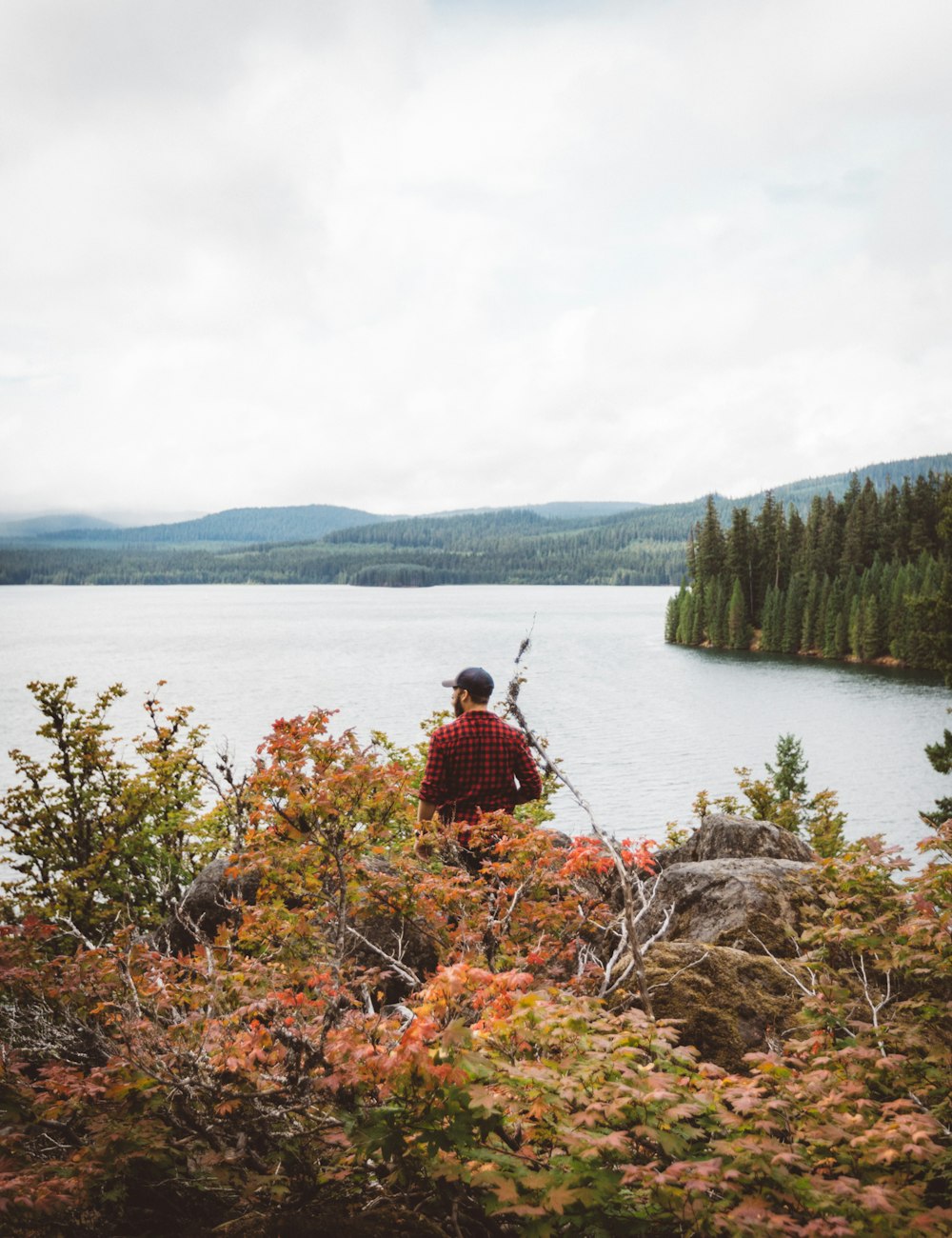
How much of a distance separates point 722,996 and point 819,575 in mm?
96592

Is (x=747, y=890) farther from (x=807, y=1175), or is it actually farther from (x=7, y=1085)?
(x=7, y=1085)

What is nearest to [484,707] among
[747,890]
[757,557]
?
[747,890]

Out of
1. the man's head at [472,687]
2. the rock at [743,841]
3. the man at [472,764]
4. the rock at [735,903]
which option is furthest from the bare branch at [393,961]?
the rock at [743,841]

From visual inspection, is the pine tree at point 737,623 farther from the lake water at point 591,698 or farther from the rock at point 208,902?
the rock at point 208,902

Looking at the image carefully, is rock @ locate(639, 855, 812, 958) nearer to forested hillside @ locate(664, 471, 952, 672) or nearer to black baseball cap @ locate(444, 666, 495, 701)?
black baseball cap @ locate(444, 666, 495, 701)

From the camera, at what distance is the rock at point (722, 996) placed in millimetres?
4520

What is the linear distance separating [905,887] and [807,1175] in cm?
205

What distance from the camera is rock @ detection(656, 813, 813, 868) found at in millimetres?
8344

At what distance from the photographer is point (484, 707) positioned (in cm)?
555

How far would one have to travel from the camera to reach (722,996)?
475 cm

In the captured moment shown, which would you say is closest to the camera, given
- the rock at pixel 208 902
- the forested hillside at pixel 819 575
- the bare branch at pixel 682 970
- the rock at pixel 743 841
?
the bare branch at pixel 682 970

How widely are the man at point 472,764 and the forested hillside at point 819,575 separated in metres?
77.8

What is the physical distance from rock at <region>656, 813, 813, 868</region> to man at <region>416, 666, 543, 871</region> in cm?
371

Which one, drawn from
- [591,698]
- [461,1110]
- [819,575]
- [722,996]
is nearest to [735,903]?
[722,996]
